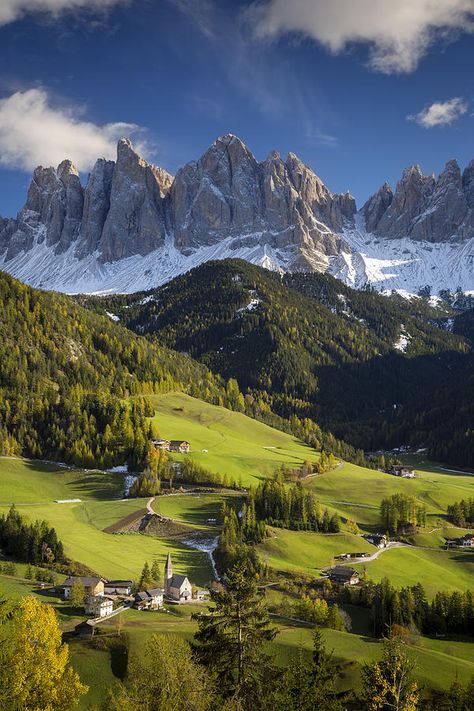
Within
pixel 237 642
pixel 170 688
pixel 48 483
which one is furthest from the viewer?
pixel 48 483

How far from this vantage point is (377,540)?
12775 centimetres

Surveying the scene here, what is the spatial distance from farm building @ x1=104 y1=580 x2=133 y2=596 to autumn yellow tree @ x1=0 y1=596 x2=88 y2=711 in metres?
40.8

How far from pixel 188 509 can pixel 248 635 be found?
94203mm

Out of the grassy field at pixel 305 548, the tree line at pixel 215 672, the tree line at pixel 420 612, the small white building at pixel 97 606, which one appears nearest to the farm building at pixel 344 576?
the grassy field at pixel 305 548

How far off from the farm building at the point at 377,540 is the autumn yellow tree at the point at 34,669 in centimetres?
9231

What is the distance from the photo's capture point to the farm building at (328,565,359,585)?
102 meters

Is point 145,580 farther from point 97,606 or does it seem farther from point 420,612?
point 420,612

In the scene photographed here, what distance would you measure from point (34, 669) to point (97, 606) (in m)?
33.3

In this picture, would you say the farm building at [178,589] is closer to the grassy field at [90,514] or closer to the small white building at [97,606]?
the grassy field at [90,514]

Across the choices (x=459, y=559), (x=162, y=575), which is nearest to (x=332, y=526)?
(x=459, y=559)

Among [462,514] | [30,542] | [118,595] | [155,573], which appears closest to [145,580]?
[118,595]

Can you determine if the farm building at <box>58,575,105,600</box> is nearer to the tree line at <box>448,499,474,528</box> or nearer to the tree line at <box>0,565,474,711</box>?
the tree line at <box>0,565,474,711</box>

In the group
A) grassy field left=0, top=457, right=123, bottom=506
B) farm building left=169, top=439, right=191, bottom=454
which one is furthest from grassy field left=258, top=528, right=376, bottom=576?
farm building left=169, top=439, right=191, bottom=454

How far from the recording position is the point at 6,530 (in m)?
102
